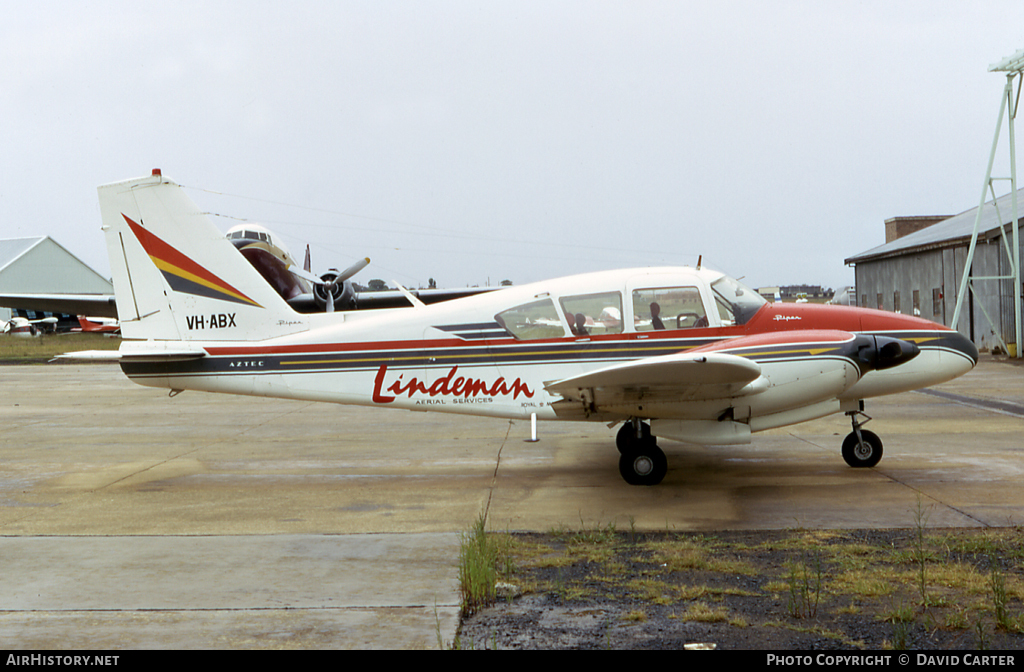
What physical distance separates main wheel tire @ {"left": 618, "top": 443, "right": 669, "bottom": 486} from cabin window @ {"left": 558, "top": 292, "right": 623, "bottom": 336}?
1297 millimetres

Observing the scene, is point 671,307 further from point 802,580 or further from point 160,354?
point 160,354

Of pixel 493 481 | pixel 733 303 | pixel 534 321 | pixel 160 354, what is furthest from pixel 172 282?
pixel 733 303

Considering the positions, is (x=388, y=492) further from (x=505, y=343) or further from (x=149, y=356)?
(x=149, y=356)

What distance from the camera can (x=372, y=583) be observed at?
5254mm

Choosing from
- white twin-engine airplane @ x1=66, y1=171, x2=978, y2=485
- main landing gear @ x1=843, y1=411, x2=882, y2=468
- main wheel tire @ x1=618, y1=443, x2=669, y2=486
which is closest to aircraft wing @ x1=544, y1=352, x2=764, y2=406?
white twin-engine airplane @ x1=66, y1=171, x2=978, y2=485

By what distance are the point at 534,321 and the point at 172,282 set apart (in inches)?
168

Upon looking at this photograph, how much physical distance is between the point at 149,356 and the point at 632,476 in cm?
558

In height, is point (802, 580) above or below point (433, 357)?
below

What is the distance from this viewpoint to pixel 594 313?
846 cm

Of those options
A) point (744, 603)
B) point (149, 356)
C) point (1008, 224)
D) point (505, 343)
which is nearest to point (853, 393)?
point (505, 343)

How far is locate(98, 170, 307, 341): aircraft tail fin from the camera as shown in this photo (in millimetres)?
9031

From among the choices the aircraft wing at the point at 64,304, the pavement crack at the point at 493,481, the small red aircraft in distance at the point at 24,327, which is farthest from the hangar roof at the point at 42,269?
the pavement crack at the point at 493,481

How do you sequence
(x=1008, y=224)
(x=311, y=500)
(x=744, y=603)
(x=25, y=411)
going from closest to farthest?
(x=744, y=603)
(x=311, y=500)
(x=25, y=411)
(x=1008, y=224)
